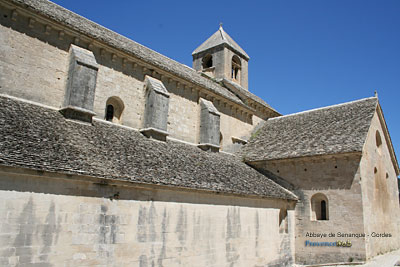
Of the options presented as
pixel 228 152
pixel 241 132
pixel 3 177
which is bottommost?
pixel 3 177

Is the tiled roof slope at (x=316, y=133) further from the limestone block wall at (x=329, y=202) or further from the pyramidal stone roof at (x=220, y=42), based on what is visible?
the pyramidal stone roof at (x=220, y=42)

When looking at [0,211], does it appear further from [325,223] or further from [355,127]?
[355,127]

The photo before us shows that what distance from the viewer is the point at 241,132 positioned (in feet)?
64.1

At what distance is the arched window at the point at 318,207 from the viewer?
1515 centimetres

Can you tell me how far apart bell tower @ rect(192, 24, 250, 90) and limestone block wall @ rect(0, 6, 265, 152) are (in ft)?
23.7

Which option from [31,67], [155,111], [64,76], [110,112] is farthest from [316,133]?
[31,67]

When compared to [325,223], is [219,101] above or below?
above

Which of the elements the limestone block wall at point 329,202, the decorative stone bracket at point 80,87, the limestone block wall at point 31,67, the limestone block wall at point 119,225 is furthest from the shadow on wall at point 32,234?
the limestone block wall at point 329,202

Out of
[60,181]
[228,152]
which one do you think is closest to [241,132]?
[228,152]

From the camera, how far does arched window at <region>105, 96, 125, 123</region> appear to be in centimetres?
1335

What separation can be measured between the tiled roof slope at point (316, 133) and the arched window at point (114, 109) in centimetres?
724

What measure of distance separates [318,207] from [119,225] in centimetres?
1010

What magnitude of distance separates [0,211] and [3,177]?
28.2 inches

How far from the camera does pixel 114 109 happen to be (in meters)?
13.6
